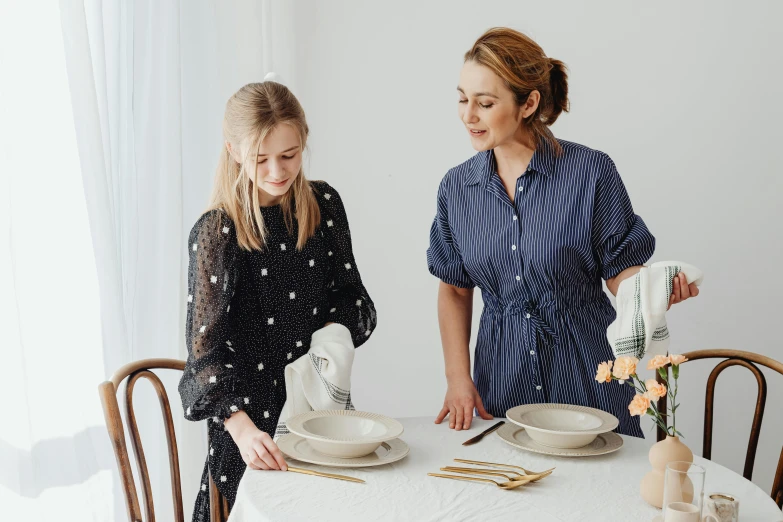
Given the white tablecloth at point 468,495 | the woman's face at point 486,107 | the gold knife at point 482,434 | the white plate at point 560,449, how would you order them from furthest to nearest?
1. the woman's face at point 486,107
2. the gold knife at point 482,434
3. the white plate at point 560,449
4. the white tablecloth at point 468,495

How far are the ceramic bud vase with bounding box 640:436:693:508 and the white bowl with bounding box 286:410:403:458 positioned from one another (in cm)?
45

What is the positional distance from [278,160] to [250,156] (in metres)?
0.06

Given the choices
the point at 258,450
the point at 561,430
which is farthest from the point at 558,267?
the point at 258,450

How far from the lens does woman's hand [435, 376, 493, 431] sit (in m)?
1.79

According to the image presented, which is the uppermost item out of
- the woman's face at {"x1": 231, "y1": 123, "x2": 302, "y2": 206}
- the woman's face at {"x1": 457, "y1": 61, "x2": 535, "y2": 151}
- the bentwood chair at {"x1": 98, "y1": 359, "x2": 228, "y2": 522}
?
the woman's face at {"x1": 457, "y1": 61, "x2": 535, "y2": 151}

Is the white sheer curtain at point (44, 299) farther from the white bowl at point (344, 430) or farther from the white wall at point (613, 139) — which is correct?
the white wall at point (613, 139)

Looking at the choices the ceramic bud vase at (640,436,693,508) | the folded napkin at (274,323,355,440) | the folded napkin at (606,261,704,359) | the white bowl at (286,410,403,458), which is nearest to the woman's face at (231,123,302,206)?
the folded napkin at (274,323,355,440)

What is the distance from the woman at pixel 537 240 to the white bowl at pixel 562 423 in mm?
183

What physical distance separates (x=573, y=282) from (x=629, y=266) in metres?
0.14

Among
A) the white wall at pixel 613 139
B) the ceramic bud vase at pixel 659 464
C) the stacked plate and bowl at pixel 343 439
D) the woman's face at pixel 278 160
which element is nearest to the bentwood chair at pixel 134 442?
the stacked plate and bowl at pixel 343 439

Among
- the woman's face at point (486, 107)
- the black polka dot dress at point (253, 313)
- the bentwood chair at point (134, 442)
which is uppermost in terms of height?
the woman's face at point (486, 107)

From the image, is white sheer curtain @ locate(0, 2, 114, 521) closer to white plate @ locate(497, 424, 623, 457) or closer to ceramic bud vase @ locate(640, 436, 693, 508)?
white plate @ locate(497, 424, 623, 457)

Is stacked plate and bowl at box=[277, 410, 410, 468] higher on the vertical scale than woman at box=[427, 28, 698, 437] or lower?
lower

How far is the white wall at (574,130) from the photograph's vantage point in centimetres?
282
